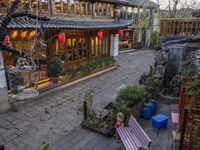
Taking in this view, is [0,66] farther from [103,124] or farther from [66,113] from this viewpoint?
[103,124]

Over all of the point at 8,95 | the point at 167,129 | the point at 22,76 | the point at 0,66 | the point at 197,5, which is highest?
the point at 197,5

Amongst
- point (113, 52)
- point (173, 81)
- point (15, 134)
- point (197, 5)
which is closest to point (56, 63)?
point (15, 134)

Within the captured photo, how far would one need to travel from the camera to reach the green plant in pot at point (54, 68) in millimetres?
12508

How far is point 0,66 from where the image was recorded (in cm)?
927

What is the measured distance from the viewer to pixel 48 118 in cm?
879

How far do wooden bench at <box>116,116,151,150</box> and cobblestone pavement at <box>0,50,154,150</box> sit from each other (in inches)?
92.0

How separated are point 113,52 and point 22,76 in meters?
14.3

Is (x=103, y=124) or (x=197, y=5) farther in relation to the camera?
(x=197, y=5)

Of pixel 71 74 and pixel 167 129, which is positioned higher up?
pixel 71 74

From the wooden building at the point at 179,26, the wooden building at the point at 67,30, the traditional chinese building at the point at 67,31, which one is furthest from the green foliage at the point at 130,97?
the wooden building at the point at 179,26

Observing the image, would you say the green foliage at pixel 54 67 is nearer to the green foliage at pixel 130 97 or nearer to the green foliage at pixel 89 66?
the green foliage at pixel 89 66

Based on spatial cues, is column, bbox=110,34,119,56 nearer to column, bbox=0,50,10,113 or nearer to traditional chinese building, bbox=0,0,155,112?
traditional chinese building, bbox=0,0,155,112

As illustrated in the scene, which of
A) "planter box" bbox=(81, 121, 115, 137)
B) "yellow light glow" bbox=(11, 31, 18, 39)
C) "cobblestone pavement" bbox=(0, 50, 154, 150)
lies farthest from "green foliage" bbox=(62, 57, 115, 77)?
"planter box" bbox=(81, 121, 115, 137)

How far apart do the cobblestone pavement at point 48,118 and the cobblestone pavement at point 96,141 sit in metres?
0.40
